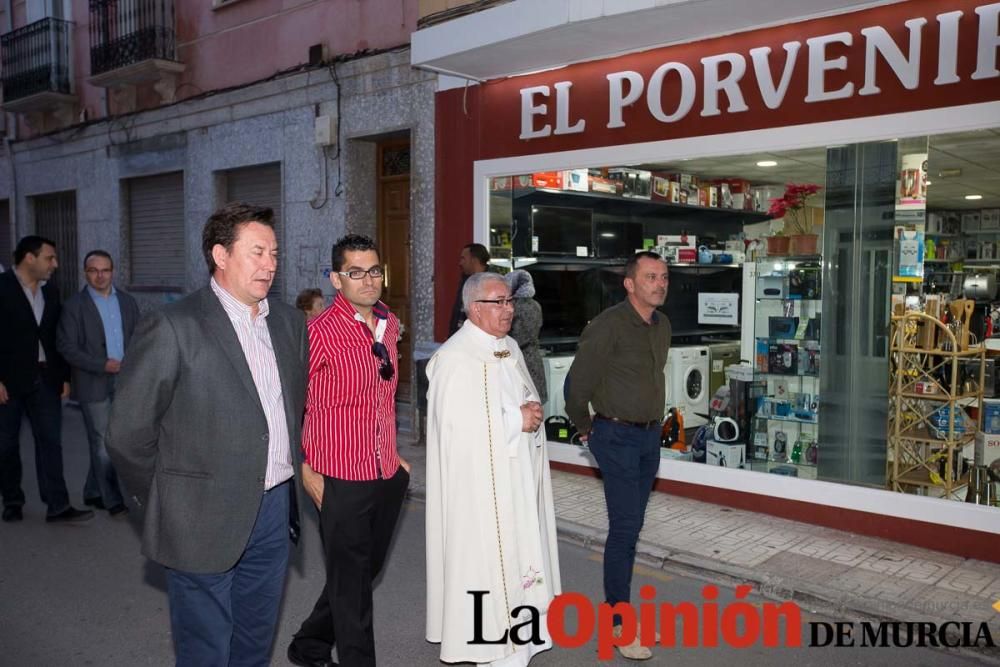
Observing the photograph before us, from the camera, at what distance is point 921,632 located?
15.2 feet

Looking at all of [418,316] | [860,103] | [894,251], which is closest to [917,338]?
[894,251]

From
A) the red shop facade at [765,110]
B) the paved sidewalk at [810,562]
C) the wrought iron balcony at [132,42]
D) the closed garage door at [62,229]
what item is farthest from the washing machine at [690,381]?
A: the closed garage door at [62,229]

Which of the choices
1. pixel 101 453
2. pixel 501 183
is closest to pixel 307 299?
pixel 101 453

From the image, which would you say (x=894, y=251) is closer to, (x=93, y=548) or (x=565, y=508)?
(x=565, y=508)

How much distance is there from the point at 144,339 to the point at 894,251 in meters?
5.45

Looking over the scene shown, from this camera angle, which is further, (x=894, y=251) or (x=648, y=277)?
(x=894, y=251)

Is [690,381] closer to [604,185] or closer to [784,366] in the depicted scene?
[784,366]

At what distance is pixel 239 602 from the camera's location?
3.27 m

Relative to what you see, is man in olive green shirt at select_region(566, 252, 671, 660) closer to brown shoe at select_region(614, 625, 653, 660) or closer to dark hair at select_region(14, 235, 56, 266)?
brown shoe at select_region(614, 625, 653, 660)

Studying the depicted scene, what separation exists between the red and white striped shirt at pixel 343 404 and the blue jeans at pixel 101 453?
12.0 feet

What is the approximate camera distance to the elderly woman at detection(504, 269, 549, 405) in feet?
24.5

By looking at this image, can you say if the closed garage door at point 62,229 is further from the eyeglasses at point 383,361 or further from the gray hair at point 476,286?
the gray hair at point 476,286

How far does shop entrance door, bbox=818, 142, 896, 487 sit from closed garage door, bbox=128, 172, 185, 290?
966 centimetres

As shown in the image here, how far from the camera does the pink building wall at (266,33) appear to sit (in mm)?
9828
